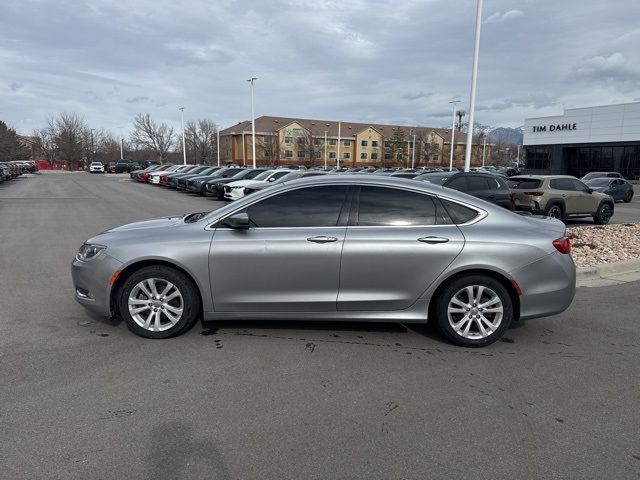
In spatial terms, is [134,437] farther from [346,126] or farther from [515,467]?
[346,126]

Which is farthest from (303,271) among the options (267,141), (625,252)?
(267,141)

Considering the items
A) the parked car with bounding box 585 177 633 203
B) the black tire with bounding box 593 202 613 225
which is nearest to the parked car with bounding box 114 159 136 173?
the parked car with bounding box 585 177 633 203

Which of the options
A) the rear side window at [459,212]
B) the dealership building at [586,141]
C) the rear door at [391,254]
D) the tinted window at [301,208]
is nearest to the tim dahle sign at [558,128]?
the dealership building at [586,141]

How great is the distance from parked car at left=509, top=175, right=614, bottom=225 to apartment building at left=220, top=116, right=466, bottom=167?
7042cm

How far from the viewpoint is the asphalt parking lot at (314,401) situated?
274cm

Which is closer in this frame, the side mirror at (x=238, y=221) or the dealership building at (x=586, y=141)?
the side mirror at (x=238, y=221)

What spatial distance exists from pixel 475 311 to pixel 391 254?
101 cm

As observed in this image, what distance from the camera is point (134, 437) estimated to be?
296 centimetres

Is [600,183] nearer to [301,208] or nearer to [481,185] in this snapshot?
[481,185]

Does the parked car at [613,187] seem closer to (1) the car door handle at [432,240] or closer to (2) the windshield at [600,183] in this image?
(2) the windshield at [600,183]

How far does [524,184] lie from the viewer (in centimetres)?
1378

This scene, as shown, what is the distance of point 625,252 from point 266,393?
8169mm

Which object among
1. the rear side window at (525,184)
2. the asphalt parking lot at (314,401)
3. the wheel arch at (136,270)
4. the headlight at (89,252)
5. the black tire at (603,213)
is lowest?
the asphalt parking lot at (314,401)

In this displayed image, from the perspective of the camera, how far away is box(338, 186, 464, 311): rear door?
434cm
